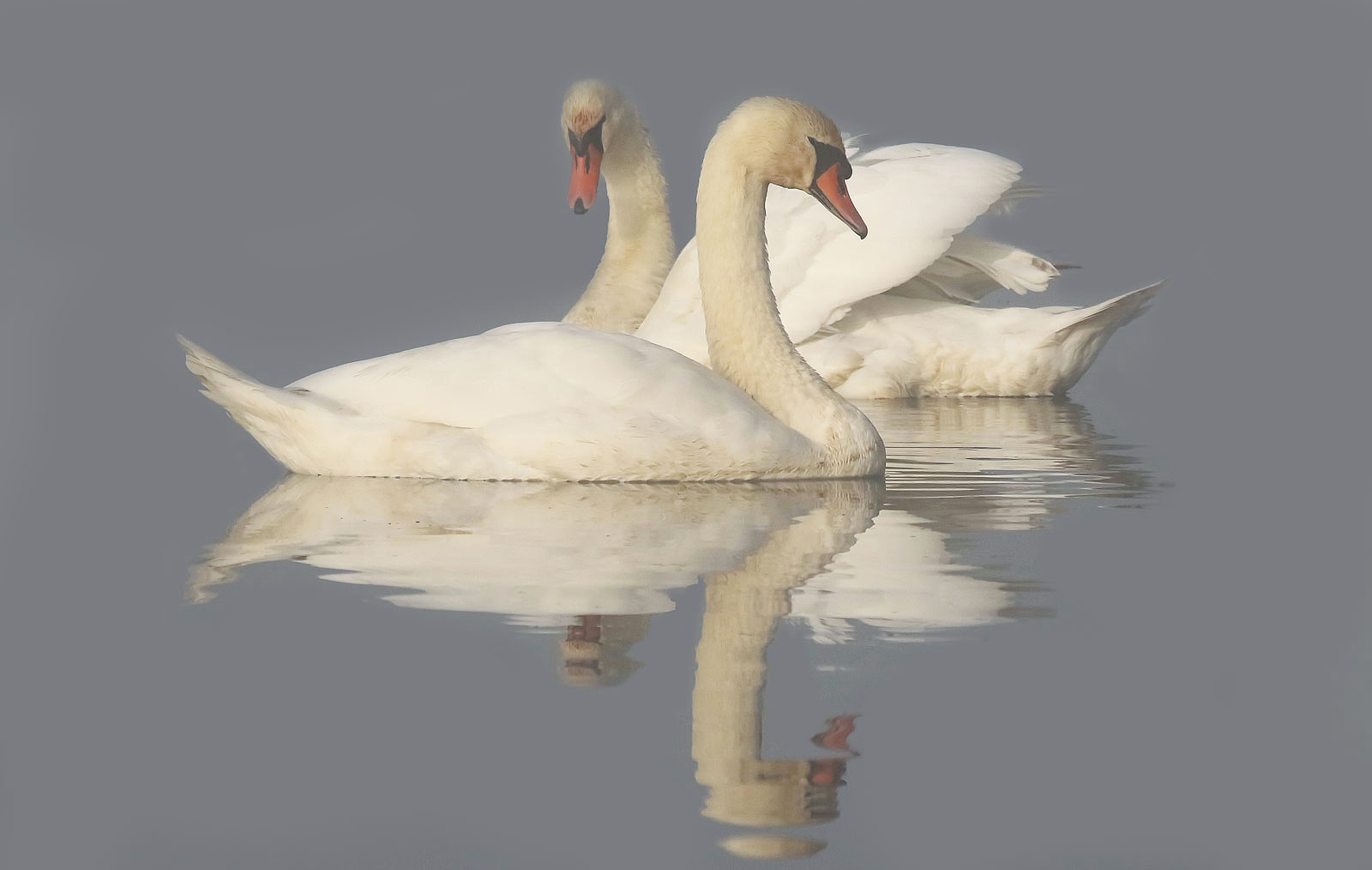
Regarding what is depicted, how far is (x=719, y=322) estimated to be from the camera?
1020cm

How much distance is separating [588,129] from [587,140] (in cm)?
7

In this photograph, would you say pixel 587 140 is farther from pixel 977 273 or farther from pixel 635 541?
pixel 635 541

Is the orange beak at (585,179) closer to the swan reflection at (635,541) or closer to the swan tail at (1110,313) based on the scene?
the swan tail at (1110,313)

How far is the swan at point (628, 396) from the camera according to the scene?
9.41 metres

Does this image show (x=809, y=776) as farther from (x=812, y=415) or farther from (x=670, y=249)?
(x=670, y=249)

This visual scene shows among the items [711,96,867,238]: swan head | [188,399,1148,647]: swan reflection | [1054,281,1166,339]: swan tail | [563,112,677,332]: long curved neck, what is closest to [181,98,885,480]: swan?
[711,96,867,238]: swan head

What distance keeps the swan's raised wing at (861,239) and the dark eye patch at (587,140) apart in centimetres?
105

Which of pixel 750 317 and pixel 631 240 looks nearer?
pixel 750 317

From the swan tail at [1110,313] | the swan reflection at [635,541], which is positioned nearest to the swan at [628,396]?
the swan reflection at [635,541]

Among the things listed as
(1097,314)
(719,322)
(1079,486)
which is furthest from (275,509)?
(1097,314)

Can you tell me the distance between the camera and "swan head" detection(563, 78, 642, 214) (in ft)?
48.1

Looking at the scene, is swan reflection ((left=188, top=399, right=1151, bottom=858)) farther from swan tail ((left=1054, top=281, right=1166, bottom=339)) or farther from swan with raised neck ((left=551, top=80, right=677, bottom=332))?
swan with raised neck ((left=551, top=80, right=677, bottom=332))

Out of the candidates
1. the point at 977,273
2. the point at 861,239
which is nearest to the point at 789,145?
the point at 861,239

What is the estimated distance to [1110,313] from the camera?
14.1m
